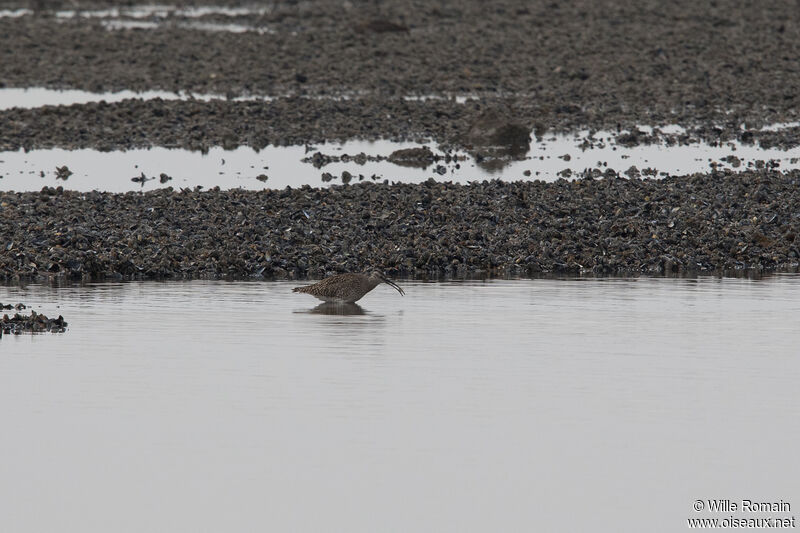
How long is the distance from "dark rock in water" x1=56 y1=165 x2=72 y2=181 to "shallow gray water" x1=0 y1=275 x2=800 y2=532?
41.5 feet

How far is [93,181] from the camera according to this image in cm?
3384

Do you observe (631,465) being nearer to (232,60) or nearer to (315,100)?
(315,100)

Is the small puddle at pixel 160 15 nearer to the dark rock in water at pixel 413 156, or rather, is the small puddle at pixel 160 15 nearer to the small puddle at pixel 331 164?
the small puddle at pixel 331 164

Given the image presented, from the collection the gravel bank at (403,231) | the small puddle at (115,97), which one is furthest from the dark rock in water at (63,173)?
the small puddle at (115,97)

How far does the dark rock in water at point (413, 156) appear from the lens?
125ft

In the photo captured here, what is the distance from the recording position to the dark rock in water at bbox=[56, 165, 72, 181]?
34.8 meters

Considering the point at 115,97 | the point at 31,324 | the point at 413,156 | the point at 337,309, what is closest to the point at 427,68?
the point at 115,97

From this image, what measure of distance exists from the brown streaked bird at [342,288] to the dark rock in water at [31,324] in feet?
13.5

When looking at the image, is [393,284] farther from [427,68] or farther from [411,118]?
[427,68]

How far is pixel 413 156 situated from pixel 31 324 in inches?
797

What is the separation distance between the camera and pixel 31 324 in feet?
64.3

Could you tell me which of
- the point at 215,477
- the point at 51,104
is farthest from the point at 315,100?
the point at 215,477

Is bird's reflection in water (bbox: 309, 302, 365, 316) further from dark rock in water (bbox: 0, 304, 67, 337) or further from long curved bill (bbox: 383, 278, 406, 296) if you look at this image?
→ dark rock in water (bbox: 0, 304, 67, 337)

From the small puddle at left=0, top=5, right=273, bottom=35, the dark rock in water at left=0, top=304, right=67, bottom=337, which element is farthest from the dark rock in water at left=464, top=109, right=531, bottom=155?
the small puddle at left=0, top=5, right=273, bottom=35
